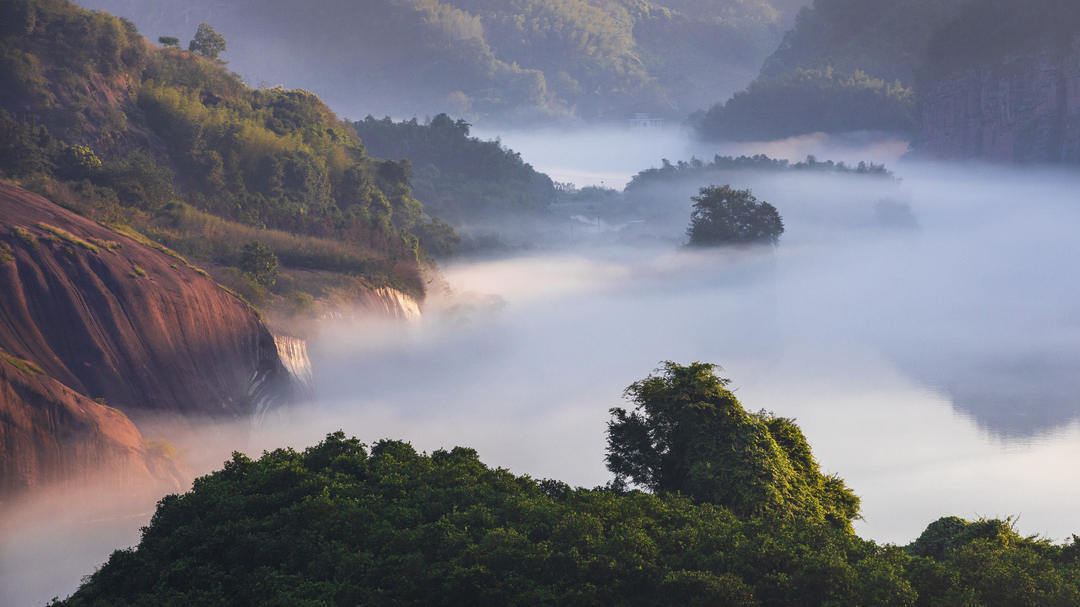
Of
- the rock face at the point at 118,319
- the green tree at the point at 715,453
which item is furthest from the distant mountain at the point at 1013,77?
the green tree at the point at 715,453

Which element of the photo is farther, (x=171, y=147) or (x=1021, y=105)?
(x=1021, y=105)

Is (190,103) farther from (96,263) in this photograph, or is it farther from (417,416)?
(96,263)

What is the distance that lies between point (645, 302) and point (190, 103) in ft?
300

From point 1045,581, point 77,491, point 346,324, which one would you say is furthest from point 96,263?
point 1045,581

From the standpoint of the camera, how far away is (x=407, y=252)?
270ft

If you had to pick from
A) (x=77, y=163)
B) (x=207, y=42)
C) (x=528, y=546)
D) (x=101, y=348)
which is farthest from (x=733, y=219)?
(x=528, y=546)

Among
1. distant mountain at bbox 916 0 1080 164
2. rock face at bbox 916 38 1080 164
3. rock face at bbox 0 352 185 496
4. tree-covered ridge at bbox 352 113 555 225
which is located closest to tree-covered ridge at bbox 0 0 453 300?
rock face at bbox 0 352 185 496

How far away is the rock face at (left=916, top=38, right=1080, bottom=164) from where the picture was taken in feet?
553

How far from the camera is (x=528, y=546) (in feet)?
67.7

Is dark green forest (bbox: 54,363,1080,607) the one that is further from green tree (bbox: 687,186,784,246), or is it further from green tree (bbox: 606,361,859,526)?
green tree (bbox: 687,186,784,246)

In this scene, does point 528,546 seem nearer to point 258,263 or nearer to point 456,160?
point 258,263

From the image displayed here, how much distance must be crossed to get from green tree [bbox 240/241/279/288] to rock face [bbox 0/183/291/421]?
1010cm

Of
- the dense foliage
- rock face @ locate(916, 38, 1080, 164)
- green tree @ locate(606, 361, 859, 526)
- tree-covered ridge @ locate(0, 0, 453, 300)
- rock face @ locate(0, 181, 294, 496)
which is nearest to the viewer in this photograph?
green tree @ locate(606, 361, 859, 526)

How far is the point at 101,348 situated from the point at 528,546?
80.0ft
